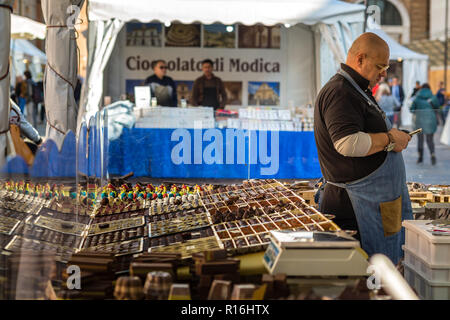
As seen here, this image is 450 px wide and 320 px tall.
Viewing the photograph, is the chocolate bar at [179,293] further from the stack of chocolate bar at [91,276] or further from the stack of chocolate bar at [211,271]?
the stack of chocolate bar at [91,276]

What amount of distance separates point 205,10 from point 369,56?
7.14 metres

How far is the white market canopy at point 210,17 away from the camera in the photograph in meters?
10.4

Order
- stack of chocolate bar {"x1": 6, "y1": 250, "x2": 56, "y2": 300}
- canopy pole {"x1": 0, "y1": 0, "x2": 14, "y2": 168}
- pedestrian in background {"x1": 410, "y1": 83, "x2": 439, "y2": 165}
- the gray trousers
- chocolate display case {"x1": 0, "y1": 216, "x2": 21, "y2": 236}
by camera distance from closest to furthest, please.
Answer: stack of chocolate bar {"x1": 6, "y1": 250, "x2": 56, "y2": 300}, chocolate display case {"x1": 0, "y1": 216, "x2": 21, "y2": 236}, canopy pole {"x1": 0, "y1": 0, "x2": 14, "y2": 168}, pedestrian in background {"x1": 410, "y1": 83, "x2": 439, "y2": 165}, the gray trousers

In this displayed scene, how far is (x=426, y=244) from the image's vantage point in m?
3.08

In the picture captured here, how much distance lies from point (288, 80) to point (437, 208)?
7876 millimetres

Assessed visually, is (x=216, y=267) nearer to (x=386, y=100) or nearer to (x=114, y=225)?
(x=114, y=225)

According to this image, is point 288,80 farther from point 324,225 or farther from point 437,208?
point 324,225

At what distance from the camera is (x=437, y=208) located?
4.96 m

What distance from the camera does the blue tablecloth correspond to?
7.06 metres

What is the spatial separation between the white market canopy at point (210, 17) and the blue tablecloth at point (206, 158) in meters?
1.56

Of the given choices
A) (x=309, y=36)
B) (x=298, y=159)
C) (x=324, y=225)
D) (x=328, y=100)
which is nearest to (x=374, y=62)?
(x=328, y=100)

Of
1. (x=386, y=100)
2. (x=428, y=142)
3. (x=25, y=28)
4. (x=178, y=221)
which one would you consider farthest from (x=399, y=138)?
(x=386, y=100)

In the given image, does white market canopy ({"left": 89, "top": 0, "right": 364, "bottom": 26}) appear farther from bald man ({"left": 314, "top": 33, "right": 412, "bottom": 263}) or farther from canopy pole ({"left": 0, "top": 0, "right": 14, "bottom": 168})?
canopy pole ({"left": 0, "top": 0, "right": 14, "bottom": 168})

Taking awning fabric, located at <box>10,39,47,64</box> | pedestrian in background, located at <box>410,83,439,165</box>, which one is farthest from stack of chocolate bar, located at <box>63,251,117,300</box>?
awning fabric, located at <box>10,39,47,64</box>
